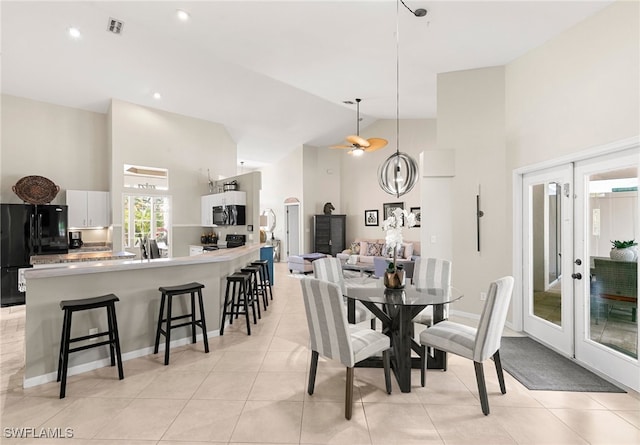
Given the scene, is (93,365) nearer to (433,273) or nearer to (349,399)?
(349,399)

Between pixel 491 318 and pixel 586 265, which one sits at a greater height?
pixel 586 265

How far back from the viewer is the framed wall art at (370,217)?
940 centimetres

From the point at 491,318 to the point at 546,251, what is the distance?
204cm

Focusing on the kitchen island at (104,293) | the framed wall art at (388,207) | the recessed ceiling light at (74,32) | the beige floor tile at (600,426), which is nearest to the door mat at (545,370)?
the beige floor tile at (600,426)

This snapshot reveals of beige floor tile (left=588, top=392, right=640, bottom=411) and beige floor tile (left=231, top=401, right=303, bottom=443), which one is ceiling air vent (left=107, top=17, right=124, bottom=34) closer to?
beige floor tile (left=231, top=401, right=303, bottom=443)

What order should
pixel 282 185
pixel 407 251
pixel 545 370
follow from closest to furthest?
1. pixel 545 370
2. pixel 407 251
3. pixel 282 185

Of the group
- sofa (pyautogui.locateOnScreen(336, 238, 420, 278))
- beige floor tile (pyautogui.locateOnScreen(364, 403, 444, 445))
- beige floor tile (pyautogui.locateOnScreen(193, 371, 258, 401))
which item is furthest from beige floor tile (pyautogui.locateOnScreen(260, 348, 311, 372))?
sofa (pyautogui.locateOnScreen(336, 238, 420, 278))

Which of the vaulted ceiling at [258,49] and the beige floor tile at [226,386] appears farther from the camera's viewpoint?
the vaulted ceiling at [258,49]

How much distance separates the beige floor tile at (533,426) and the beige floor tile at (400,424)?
53 cm

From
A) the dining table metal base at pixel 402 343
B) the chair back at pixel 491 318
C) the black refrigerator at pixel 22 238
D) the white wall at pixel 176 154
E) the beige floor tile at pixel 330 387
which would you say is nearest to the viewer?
the chair back at pixel 491 318

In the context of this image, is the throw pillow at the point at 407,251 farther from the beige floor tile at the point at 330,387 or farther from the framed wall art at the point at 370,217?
the beige floor tile at the point at 330,387

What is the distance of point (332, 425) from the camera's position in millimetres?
2217

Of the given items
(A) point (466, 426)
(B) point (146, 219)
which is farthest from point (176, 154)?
(A) point (466, 426)

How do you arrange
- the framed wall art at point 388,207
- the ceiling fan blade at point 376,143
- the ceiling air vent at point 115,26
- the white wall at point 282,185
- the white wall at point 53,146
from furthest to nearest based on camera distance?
the white wall at point 282,185, the framed wall art at point 388,207, the white wall at point 53,146, the ceiling fan blade at point 376,143, the ceiling air vent at point 115,26
